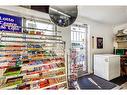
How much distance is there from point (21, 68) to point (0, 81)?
275 millimetres

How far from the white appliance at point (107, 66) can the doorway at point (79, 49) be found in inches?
10.6

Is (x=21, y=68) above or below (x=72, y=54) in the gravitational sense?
below

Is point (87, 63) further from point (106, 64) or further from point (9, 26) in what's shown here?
point (9, 26)

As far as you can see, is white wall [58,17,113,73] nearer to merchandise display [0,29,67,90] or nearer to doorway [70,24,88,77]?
doorway [70,24,88,77]

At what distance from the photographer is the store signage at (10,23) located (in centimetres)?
152

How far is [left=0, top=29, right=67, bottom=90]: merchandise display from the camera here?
1.34 m

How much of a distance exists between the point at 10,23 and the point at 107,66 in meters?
2.12

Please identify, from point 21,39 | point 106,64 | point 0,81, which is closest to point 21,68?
point 0,81

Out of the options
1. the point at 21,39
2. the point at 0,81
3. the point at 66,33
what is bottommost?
the point at 0,81

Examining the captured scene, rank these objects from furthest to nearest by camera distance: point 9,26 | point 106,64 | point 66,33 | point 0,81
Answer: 1. point 106,64
2. point 66,33
3. point 9,26
4. point 0,81

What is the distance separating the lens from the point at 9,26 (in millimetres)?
1579

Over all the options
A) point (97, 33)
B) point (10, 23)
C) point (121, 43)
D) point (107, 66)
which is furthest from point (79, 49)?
point (10, 23)

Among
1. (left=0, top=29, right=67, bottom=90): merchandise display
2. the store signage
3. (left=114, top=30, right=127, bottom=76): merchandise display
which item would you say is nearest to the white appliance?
(left=114, top=30, right=127, bottom=76): merchandise display

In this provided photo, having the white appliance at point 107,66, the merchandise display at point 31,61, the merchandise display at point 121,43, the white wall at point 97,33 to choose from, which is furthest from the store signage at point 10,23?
the merchandise display at point 121,43
